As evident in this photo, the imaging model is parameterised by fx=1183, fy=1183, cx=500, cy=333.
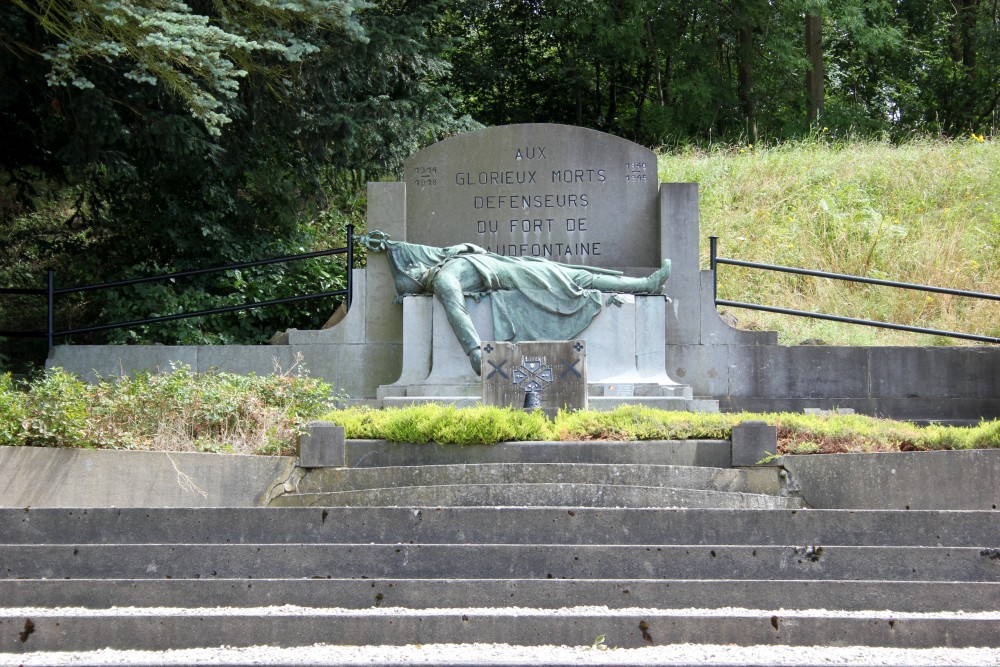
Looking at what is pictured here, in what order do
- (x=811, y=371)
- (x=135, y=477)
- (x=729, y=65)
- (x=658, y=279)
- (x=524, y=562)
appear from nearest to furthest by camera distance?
(x=524, y=562) → (x=135, y=477) → (x=658, y=279) → (x=811, y=371) → (x=729, y=65)

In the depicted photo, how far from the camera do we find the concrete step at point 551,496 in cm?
792

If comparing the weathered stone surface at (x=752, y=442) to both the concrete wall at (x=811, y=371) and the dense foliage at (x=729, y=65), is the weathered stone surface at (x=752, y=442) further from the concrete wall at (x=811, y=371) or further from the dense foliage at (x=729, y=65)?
the dense foliage at (x=729, y=65)

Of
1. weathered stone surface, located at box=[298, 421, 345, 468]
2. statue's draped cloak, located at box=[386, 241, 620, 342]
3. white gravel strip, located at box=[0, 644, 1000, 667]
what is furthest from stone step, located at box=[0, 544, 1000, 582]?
statue's draped cloak, located at box=[386, 241, 620, 342]

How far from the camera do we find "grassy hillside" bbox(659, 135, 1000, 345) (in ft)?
49.1

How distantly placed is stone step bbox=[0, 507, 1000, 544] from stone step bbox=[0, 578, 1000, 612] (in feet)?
2.65

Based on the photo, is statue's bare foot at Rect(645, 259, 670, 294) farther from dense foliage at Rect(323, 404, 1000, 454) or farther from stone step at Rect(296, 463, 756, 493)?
stone step at Rect(296, 463, 756, 493)

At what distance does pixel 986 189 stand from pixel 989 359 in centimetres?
743

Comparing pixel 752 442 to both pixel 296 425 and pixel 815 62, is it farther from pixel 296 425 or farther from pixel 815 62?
pixel 815 62

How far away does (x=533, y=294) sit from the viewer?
12.0 meters

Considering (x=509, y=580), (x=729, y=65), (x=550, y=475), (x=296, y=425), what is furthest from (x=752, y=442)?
(x=729, y=65)

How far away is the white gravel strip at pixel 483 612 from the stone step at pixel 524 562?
458mm

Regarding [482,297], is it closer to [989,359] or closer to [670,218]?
[670,218]

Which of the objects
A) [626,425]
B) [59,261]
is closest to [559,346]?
[626,425]

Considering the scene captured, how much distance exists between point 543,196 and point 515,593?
752 cm
